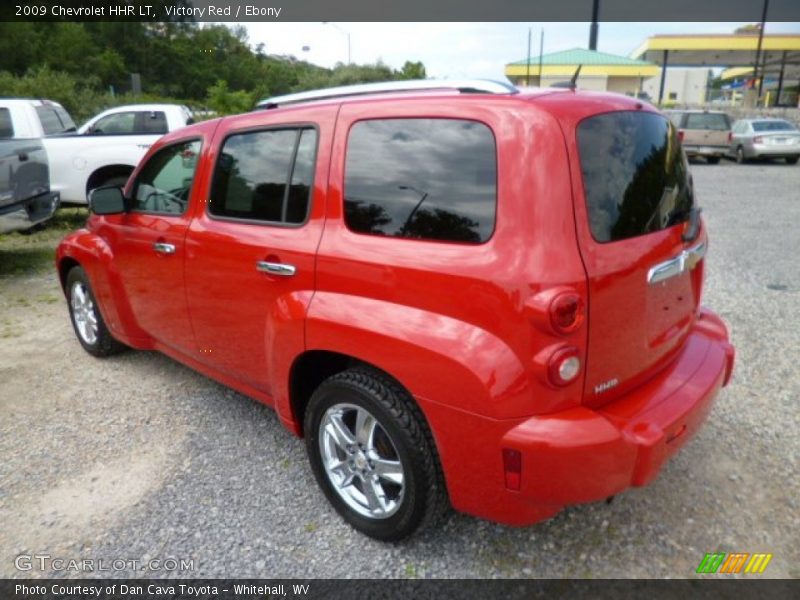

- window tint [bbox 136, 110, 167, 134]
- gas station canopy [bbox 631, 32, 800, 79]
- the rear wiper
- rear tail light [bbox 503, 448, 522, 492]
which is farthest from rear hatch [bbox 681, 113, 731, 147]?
gas station canopy [bbox 631, 32, 800, 79]

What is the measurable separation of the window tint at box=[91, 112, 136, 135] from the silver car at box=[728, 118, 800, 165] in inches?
692

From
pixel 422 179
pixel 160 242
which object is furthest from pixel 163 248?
pixel 422 179

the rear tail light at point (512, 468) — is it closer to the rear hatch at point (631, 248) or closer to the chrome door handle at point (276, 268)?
the rear hatch at point (631, 248)

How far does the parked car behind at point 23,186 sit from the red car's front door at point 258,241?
182 inches

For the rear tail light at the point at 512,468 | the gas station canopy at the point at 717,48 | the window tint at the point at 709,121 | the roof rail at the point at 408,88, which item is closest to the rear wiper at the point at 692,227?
the roof rail at the point at 408,88

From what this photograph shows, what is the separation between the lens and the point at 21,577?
2443 mm

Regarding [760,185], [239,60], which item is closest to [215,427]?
[760,185]

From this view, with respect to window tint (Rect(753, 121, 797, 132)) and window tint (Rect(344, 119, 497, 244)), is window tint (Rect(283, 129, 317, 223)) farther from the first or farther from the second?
window tint (Rect(753, 121, 797, 132))

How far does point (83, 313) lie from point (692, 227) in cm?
425

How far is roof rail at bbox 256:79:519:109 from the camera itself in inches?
87.5

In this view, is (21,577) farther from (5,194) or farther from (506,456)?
(5,194)

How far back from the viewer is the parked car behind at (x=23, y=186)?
649cm

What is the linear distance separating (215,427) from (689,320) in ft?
8.66

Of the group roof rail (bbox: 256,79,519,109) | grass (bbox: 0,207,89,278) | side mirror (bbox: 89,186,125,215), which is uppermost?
roof rail (bbox: 256,79,519,109)
